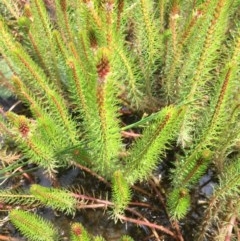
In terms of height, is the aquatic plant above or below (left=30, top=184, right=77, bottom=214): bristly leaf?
above

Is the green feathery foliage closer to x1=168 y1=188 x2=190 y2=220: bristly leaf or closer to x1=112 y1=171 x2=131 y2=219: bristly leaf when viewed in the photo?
x1=168 y1=188 x2=190 y2=220: bristly leaf

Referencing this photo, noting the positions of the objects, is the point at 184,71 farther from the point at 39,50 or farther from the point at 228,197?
the point at 39,50

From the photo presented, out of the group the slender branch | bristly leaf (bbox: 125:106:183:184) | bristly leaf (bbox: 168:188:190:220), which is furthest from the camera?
the slender branch

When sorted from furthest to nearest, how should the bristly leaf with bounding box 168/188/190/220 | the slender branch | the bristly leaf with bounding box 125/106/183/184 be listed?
the slender branch → the bristly leaf with bounding box 168/188/190/220 → the bristly leaf with bounding box 125/106/183/184

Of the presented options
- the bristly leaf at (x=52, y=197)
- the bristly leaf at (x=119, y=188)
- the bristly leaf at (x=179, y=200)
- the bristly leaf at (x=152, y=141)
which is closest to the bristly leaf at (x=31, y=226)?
the bristly leaf at (x=52, y=197)

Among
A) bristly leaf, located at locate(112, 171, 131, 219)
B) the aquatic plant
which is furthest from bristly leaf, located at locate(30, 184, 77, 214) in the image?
bristly leaf, located at locate(112, 171, 131, 219)

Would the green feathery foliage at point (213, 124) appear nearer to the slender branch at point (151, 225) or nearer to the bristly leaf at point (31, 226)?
the slender branch at point (151, 225)

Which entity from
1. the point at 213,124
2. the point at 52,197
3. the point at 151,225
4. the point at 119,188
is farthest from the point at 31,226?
the point at 213,124

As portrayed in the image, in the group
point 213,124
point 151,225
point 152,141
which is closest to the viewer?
point 152,141

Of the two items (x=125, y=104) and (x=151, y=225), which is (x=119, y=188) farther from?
(x=125, y=104)

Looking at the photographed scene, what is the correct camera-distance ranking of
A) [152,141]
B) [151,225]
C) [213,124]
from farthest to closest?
[151,225] → [213,124] → [152,141]
